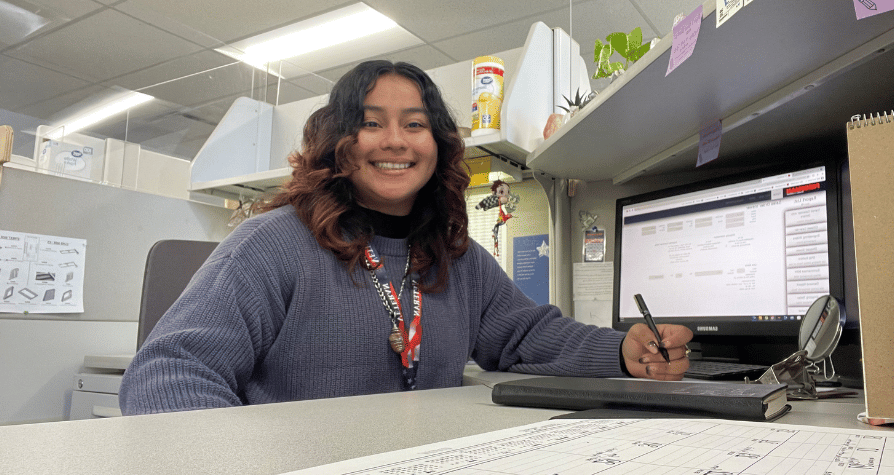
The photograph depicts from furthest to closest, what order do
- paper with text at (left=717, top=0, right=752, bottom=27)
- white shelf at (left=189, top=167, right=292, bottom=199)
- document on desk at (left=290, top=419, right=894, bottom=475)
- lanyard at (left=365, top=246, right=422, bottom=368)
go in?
white shelf at (left=189, top=167, right=292, bottom=199), lanyard at (left=365, top=246, right=422, bottom=368), paper with text at (left=717, top=0, right=752, bottom=27), document on desk at (left=290, top=419, right=894, bottom=475)

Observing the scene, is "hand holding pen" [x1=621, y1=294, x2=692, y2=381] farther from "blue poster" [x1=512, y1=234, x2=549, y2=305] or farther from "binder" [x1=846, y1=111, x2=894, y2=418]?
"blue poster" [x1=512, y1=234, x2=549, y2=305]

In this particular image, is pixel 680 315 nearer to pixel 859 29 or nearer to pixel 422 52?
pixel 859 29

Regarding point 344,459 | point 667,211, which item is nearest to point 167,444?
point 344,459

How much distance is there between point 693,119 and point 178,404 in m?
0.89

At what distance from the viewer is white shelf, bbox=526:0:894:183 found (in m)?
0.66

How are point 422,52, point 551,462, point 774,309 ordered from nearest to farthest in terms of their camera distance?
point 551,462 → point 774,309 → point 422,52

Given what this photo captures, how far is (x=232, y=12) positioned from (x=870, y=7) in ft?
11.4

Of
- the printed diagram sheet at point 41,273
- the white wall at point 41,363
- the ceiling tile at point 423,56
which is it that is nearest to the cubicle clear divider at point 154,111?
the printed diagram sheet at point 41,273

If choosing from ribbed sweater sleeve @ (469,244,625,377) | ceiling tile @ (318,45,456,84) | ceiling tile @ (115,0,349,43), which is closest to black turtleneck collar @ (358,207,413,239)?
ribbed sweater sleeve @ (469,244,625,377)

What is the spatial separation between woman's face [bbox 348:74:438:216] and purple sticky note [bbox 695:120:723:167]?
1.64 feet

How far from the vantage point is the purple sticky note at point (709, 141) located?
1.00 m

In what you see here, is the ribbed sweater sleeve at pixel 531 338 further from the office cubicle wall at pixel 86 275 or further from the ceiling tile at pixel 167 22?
the ceiling tile at pixel 167 22

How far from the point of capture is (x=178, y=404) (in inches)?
27.5

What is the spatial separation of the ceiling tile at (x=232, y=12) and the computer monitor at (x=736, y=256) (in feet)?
8.57
